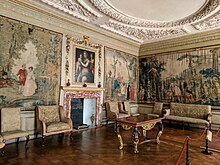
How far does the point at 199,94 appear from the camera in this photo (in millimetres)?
8445

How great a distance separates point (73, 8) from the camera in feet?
20.1

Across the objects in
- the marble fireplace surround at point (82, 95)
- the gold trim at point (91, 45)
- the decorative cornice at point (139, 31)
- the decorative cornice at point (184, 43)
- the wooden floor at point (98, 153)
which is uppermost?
the decorative cornice at point (139, 31)

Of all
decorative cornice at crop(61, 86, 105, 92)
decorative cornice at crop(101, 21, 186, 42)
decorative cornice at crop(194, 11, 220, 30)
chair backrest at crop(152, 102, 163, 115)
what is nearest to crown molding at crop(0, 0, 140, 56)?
decorative cornice at crop(101, 21, 186, 42)

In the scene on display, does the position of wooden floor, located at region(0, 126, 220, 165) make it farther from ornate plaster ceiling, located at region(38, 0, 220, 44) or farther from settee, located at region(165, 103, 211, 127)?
ornate plaster ceiling, located at region(38, 0, 220, 44)

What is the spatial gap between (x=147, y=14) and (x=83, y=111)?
16.8 feet

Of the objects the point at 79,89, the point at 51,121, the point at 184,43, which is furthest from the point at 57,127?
the point at 184,43

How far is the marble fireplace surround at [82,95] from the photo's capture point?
7.00 m

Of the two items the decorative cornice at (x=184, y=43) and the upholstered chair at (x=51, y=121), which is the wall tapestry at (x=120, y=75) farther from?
the upholstered chair at (x=51, y=121)

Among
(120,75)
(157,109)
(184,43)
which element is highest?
(184,43)

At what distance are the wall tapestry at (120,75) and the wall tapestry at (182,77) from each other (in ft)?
2.14

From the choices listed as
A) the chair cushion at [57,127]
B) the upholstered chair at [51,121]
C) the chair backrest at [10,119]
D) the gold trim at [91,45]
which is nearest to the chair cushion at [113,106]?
the gold trim at [91,45]

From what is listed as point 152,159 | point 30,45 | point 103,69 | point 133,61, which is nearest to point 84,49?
point 103,69

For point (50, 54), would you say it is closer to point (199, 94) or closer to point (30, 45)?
point (30, 45)

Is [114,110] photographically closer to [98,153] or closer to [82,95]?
[82,95]
